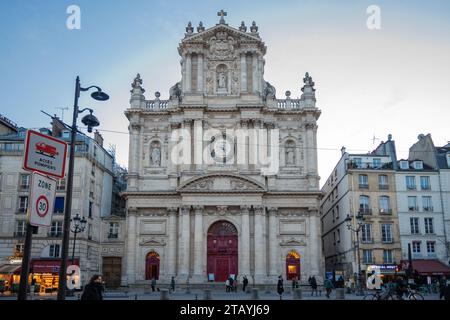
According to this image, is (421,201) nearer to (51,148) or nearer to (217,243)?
(217,243)

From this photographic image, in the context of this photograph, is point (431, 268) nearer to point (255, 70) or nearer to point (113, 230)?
point (255, 70)

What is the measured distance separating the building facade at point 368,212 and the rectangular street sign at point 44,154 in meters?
39.8

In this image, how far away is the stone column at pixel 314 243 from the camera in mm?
44500

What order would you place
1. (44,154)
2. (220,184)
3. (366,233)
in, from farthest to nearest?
(366,233)
(220,184)
(44,154)

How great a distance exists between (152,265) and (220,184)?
9649 mm

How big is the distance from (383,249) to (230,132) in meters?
18.3

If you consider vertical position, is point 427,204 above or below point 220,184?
below

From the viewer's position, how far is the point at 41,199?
381 inches

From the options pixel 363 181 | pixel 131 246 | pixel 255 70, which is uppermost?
pixel 255 70

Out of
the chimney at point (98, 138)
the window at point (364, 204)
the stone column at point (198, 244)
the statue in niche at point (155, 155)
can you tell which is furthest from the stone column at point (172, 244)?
the window at point (364, 204)

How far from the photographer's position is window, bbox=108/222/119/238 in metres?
47.8

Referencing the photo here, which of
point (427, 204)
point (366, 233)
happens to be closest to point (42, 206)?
point (366, 233)

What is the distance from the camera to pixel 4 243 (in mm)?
43094
